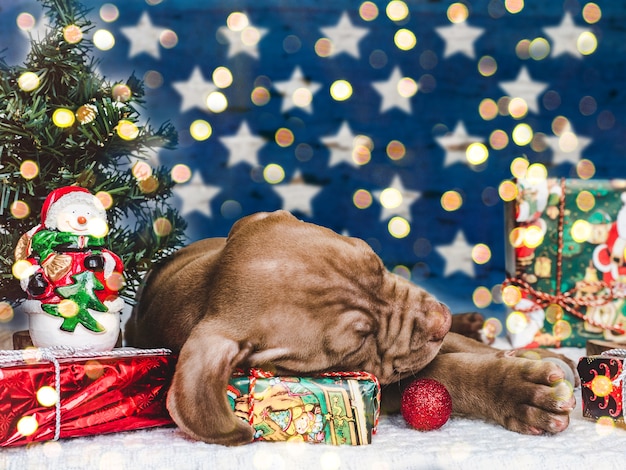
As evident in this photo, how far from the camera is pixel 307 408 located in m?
1.15

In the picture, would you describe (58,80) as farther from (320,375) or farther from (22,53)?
(320,375)

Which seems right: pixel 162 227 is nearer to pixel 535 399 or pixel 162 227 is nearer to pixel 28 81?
pixel 28 81

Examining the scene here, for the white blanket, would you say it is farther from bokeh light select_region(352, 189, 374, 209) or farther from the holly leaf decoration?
bokeh light select_region(352, 189, 374, 209)

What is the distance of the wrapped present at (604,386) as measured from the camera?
46.9 inches

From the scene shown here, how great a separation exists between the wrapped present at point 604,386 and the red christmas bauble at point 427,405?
27 cm

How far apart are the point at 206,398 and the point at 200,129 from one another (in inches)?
53.8

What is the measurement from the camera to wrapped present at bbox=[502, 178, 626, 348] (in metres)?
1.88

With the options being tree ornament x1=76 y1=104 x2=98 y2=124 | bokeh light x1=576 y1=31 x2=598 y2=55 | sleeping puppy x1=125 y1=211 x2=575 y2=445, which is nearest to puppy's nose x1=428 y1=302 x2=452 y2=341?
sleeping puppy x1=125 y1=211 x2=575 y2=445

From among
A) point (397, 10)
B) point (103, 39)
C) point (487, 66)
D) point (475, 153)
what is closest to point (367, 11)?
point (397, 10)

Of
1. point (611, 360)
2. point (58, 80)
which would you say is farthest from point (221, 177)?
point (611, 360)

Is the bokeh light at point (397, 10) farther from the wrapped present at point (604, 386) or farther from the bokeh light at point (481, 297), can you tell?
the wrapped present at point (604, 386)

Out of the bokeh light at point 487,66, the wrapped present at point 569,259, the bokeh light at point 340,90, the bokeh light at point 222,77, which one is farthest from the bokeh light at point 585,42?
the bokeh light at point 222,77

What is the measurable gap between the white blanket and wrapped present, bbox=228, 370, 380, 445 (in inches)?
0.9

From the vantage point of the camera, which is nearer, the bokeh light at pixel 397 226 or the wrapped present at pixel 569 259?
the wrapped present at pixel 569 259
